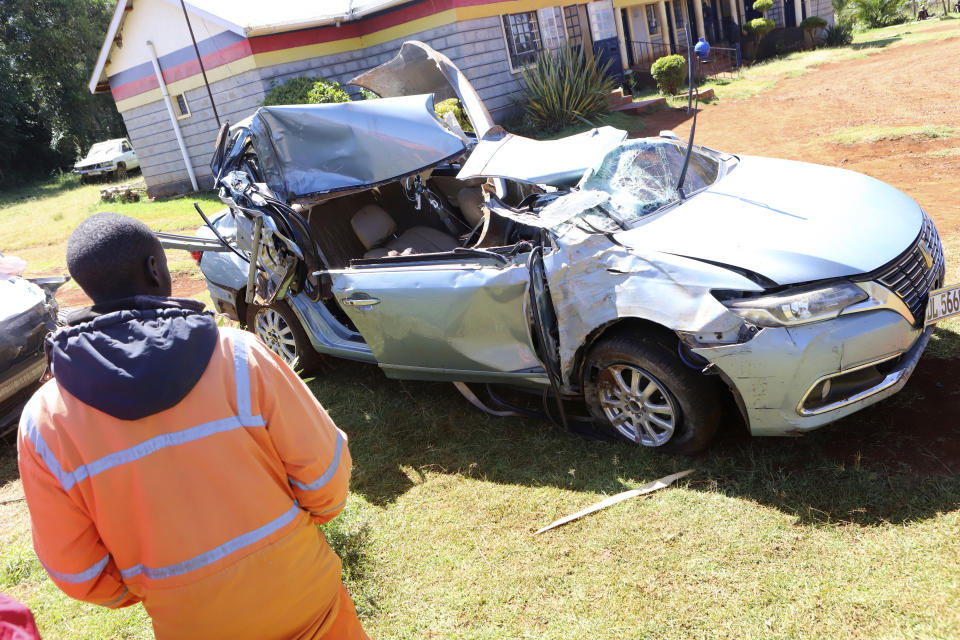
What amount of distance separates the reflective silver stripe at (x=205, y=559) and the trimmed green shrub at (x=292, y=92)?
13919 millimetres

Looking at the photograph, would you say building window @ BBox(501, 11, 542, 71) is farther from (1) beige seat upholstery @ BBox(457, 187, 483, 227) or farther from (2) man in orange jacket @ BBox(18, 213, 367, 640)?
(2) man in orange jacket @ BBox(18, 213, 367, 640)

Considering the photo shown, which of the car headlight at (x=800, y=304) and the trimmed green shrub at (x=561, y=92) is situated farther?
the trimmed green shrub at (x=561, y=92)

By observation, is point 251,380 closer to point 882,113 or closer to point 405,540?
point 405,540

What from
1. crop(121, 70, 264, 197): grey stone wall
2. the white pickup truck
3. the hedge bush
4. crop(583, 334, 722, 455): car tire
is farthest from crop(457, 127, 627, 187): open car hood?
the white pickup truck

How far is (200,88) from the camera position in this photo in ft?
57.1

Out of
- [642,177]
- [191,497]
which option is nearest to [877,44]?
[642,177]

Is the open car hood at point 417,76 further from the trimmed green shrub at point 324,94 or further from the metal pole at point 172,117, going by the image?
the metal pole at point 172,117

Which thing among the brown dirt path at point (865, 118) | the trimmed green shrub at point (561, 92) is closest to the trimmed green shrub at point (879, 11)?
the brown dirt path at point (865, 118)

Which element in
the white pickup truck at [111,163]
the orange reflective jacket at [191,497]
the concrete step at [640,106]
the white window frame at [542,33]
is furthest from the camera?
the white pickup truck at [111,163]

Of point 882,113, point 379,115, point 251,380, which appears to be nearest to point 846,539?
point 251,380

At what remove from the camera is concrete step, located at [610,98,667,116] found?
1559cm

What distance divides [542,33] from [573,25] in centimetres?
128

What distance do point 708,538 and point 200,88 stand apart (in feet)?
57.5

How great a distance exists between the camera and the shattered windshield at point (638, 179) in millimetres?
3820
